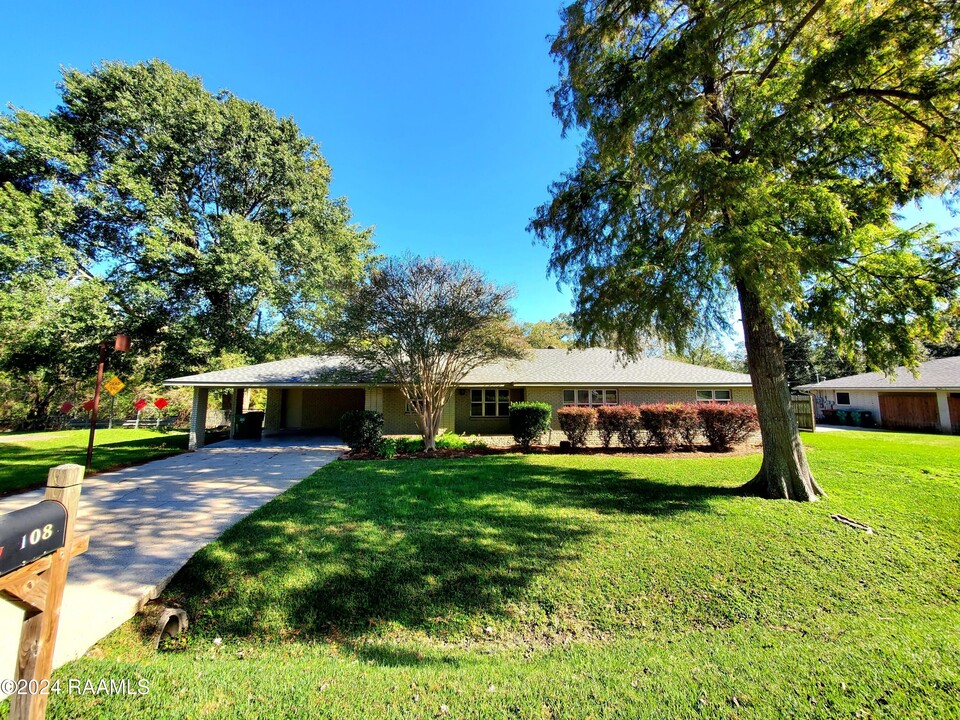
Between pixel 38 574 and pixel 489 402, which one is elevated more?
pixel 489 402

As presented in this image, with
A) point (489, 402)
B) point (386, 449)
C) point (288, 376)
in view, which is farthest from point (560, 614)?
point (288, 376)

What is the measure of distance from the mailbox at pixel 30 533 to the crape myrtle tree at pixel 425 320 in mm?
10250

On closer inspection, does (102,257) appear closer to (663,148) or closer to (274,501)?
(274,501)

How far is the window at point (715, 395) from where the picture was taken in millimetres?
17487

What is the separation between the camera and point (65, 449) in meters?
13.7

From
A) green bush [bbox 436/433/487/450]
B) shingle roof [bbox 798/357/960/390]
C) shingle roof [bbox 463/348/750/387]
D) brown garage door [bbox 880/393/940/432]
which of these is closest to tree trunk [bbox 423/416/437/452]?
green bush [bbox 436/433/487/450]

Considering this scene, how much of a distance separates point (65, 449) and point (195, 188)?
617 inches

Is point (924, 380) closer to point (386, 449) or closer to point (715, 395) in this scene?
point (715, 395)

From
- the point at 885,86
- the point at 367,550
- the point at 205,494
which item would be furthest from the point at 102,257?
the point at 885,86

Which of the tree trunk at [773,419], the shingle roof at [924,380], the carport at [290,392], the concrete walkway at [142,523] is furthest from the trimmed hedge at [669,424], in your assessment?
the shingle roof at [924,380]

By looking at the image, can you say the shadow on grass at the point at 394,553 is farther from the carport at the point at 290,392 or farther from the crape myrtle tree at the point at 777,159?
the carport at the point at 290,392

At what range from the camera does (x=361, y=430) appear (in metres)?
13.1

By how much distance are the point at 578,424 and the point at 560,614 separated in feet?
30.0

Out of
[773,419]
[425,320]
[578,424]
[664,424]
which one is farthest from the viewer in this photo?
[578,424]
